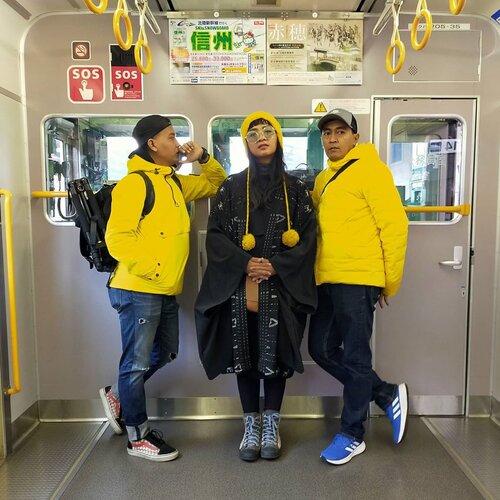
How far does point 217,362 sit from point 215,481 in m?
0.58

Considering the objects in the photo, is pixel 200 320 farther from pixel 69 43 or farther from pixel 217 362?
pixel 69 43

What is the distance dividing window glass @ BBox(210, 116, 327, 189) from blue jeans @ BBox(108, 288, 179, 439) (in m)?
0.98

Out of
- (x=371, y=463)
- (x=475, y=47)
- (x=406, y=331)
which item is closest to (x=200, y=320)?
(x=371, y=463)

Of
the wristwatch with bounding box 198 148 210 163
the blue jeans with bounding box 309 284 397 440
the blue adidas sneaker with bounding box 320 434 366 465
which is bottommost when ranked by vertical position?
the blue adidas sneaker with bounding box 320 434 366 465

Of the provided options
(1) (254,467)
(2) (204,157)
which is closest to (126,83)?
(2) (204,157)

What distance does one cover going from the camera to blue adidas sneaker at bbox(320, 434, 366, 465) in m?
2.20

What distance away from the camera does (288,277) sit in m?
2.08

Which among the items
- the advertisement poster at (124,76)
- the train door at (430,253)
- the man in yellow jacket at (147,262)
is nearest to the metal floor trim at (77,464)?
the man in yellow jacket at (147,262)

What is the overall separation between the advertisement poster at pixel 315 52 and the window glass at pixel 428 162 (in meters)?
0.47

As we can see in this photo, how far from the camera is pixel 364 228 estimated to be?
2105mm

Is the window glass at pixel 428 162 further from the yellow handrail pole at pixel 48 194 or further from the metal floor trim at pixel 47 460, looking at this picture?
the metal floor trim at pixel 47 460

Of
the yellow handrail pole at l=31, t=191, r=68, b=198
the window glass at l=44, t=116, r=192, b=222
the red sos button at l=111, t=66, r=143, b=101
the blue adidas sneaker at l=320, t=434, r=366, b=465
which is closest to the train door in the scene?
the blue adidas sneaker at l=320, t=434, r=366, b=465

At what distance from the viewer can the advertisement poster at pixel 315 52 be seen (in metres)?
2.53

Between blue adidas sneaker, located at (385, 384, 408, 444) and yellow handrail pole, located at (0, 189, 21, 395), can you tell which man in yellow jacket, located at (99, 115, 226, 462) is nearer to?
yellow handrail pole, located at (0, 189, 21, 395)
